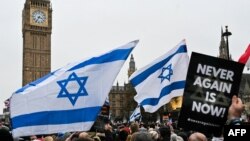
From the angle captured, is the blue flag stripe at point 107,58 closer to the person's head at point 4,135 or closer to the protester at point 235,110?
the person's head at point 4,135

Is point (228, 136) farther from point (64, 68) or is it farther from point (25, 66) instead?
point (25, 66)

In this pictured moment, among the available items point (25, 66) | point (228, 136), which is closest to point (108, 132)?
point (228, 136)

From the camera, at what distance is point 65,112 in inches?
233

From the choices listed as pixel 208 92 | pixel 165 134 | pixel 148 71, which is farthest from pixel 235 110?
pixel 148 71

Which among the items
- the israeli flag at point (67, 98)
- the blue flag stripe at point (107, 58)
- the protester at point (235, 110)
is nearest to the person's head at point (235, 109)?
the protester at point (235, 110)

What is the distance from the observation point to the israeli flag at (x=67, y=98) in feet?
19.2

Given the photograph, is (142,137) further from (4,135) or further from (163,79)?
(163,79)

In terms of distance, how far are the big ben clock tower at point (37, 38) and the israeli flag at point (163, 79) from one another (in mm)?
72708

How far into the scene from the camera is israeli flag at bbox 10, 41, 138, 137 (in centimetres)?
587

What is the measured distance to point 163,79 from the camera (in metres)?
8.62

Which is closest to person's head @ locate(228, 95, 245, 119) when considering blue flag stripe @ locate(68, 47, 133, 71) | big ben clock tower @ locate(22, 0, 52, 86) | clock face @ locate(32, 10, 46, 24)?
blue flag stripe @ locate(68, 47, 133, 71)

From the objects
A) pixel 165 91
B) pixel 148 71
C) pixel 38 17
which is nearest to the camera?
pixel 165 91

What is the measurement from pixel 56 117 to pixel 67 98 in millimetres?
298

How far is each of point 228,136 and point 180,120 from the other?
67 cm
